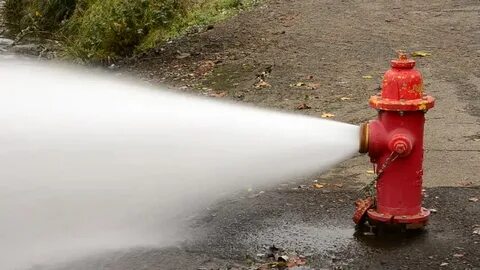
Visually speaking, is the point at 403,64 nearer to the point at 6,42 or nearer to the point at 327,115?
the point at 327,115

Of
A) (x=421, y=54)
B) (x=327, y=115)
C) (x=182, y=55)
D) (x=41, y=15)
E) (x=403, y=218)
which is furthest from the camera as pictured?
(x=41, y=15)

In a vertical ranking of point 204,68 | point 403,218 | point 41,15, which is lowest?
point 403,218

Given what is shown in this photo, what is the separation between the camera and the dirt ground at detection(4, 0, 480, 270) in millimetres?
4074

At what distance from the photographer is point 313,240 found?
4238 millimetres

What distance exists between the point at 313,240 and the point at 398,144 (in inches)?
28.9

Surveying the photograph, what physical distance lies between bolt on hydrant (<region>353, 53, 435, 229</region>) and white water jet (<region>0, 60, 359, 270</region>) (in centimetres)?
26

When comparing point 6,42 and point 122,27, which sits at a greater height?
point 122,27

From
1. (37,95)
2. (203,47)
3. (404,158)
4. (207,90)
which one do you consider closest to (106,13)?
(203,47)

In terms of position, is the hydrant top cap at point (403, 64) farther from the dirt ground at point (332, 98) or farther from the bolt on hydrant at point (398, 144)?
the dirt ground at point (332, 98)

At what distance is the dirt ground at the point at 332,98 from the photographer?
4074 millimetres

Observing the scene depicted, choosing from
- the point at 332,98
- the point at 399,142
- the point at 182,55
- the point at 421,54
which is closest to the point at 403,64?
the point at 399,142

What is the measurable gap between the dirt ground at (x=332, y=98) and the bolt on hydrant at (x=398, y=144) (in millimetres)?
152

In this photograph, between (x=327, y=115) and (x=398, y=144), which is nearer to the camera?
(x=398, y=144)

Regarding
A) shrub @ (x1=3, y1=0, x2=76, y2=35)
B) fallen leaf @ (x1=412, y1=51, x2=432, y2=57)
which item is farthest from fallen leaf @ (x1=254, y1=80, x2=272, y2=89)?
shrub @ (x1=3, y1=0, x2=76, y2=35)
